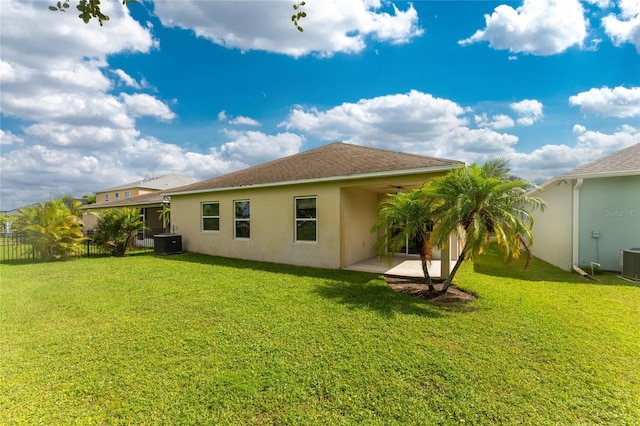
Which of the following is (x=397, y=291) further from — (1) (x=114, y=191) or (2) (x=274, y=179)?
(1) (x=114, y=191)

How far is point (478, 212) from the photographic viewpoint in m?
6.00

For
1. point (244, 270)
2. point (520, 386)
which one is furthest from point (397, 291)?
point (244, 270)

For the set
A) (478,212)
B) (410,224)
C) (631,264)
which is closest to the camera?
(478,212)

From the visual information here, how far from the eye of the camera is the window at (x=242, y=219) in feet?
39.7

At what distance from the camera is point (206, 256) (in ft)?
42.3

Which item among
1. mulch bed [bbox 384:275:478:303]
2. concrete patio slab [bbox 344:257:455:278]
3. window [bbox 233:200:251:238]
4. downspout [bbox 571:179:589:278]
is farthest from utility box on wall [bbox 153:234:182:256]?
downspout [bbox 571:179:589:278]

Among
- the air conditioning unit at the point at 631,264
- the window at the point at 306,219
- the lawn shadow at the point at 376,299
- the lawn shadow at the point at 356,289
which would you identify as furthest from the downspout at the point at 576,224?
the window at the point at 306,219

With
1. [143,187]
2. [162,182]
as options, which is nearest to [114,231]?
[143,187]

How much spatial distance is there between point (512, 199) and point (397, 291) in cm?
336

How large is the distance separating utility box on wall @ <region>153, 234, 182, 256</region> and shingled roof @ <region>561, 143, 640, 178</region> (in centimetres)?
1649

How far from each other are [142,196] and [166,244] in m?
12.6

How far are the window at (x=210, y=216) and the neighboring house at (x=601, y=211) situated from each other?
45.8 ft

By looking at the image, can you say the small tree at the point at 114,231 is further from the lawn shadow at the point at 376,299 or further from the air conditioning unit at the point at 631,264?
the air conditioning unit at the point at 631,264

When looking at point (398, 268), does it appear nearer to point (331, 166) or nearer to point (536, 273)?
point (331, 166)
